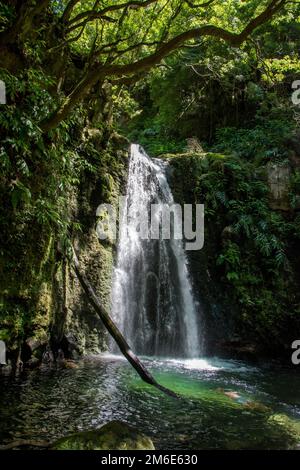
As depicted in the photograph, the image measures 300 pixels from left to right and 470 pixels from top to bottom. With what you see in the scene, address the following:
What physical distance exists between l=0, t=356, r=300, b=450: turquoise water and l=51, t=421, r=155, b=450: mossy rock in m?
0.51

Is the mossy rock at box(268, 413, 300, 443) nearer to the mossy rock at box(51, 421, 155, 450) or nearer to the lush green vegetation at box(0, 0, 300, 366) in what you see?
the mossy rock at box(51, 421, 155, 450)

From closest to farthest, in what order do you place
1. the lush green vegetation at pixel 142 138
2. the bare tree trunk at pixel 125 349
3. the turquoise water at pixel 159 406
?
1. the turquoise water at pixel 159 406
2. the bare tree trunk at pixel 125 349
3. the lush green vegetation at pixel 142 138

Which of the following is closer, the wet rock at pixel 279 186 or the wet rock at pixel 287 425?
the wet rock at pixel 287 425

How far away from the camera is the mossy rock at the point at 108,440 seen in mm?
3621

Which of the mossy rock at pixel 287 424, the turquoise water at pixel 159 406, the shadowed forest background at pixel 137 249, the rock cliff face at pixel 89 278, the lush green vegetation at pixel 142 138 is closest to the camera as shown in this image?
the turquoise water at pixel 159 406

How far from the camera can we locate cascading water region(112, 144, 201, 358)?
10.0 meters

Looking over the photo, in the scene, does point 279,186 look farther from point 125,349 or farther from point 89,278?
point 125,349

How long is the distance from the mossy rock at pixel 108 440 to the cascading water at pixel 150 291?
590 cm

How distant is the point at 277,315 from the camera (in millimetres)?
11516

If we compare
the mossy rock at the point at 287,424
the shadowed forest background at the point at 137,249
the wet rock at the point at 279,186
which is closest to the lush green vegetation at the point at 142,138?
the shadowed forest background at the point at 137,249

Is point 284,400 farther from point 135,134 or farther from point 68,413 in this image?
point 135,134

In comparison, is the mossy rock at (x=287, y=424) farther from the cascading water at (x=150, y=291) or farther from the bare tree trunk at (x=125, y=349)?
the cascading water at (x=150, y=291)

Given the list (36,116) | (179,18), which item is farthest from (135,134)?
(36,116)

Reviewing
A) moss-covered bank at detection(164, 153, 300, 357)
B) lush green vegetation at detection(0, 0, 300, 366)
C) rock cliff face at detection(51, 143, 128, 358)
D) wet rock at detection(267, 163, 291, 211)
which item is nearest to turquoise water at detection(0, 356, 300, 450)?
rock cliff face at detection(51, 143, 128, 358)
